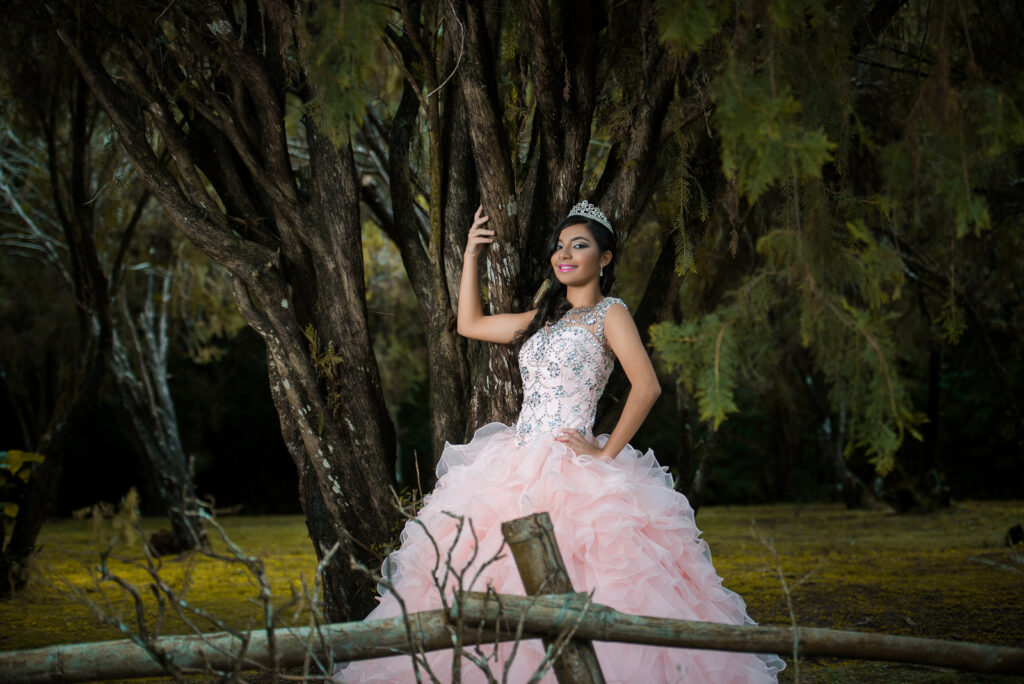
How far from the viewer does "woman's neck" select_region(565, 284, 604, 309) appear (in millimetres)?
3104

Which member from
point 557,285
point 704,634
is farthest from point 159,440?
point 704,634

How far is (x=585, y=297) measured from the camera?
122 inches

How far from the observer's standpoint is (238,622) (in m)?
4.59

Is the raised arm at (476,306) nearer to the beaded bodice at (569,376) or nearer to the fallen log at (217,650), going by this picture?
the beaded bodice at (569,376)

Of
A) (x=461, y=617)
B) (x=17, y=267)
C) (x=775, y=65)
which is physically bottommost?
(x=461, y=617)

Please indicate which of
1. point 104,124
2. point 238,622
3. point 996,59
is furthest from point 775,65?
point 104,124

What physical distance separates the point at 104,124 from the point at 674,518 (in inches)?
249

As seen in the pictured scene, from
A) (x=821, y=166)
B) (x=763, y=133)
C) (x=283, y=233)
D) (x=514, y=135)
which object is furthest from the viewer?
(x=283, y=233)

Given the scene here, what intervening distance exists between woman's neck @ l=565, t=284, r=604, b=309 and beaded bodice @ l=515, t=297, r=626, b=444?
42mm

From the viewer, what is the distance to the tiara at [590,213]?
3.10m

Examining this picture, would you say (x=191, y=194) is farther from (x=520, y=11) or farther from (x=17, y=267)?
(x=17, y=267)

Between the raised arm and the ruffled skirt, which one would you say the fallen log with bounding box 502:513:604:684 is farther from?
the raised arm

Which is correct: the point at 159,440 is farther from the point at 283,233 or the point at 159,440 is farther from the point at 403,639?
the point at 403,639

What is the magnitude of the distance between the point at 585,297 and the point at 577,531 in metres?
0.93
